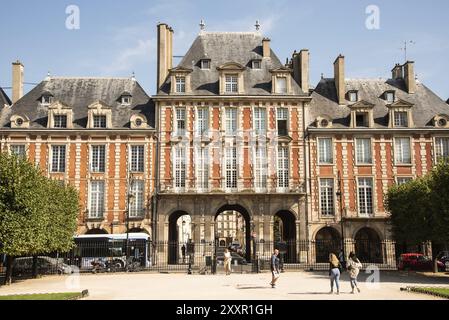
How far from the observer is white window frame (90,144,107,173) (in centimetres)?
4125

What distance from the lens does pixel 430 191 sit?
99.9 feet

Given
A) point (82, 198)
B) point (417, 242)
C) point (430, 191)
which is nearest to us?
point (430, 191)

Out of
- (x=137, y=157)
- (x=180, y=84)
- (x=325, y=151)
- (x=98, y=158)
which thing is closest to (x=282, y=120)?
(x=325, y=151)

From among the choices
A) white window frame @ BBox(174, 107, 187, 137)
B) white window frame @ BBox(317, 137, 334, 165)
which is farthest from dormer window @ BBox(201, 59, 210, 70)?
white window frame @ BBox(317, 137, 334, 165)

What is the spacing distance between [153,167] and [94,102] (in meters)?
7.00

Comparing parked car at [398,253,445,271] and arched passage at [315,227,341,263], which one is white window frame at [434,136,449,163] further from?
parked car at [398,253,445,271]

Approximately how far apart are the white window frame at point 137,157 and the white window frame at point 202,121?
449 centimetres

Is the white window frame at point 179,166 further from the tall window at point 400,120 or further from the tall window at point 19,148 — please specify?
the tall window at point 400,120

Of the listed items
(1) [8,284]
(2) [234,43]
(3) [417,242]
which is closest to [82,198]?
(1) [8,284]

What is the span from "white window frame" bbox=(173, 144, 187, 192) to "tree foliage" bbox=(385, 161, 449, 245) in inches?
590

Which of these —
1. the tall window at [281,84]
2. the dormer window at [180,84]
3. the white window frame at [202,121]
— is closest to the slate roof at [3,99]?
the dormer window at [180,84]

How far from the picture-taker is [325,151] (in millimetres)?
42156

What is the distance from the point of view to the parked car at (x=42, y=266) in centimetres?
3441
